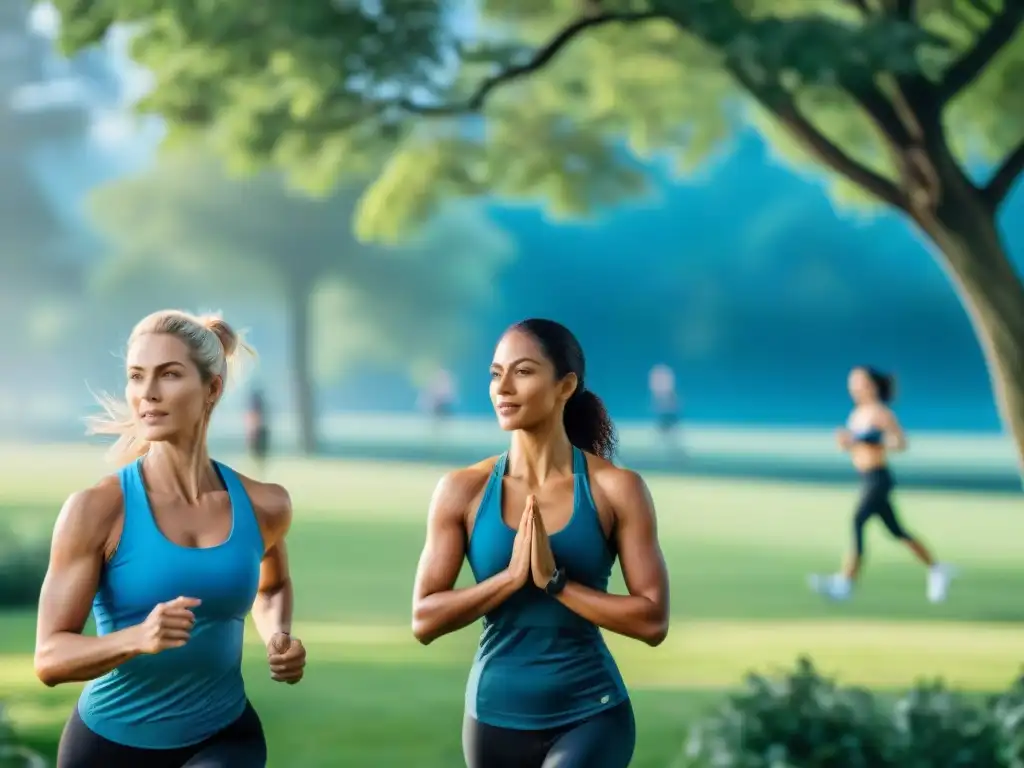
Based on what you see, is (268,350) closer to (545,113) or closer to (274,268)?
(274,268)

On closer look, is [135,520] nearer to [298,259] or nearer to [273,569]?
[273,569]

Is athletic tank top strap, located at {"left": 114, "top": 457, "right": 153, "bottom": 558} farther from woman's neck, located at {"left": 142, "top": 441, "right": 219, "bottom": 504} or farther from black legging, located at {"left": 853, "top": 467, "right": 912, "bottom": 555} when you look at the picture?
black legging, located at {"left": 853, "top": 467, "right": 912, "bottom": 555}

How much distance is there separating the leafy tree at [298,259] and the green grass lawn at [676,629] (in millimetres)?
16418

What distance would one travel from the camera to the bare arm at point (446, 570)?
10.2 feet

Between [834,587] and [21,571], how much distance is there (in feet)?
19.0

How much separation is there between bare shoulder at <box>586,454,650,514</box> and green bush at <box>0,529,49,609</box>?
8655 mm

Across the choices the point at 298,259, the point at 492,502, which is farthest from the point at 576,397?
the point at 298,259

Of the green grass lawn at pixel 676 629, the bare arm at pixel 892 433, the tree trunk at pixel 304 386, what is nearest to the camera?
the green grass lawn at pixel 676 629

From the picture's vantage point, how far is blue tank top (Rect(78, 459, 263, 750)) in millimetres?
2873

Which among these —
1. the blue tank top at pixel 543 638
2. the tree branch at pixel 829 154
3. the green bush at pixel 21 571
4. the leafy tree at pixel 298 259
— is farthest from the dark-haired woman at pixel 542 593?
the leafy tree at pixel 298 259

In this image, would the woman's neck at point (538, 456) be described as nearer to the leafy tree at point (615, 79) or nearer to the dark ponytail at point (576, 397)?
the dark ponytail at point (576, 397)

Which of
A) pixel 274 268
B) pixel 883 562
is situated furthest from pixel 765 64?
pixel 274 268

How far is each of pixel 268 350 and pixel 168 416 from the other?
1802 inches

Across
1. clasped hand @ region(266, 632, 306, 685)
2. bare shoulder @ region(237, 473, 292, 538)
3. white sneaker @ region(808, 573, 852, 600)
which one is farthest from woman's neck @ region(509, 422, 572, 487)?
white sneaker @ region(808, 573, 852, 600)
